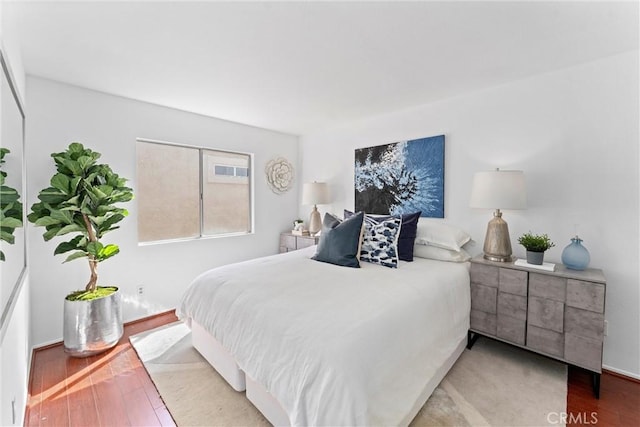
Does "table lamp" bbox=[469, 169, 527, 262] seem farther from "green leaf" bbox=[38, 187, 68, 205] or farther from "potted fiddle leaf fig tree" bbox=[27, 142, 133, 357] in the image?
"green leaf" bbox=[38, 187, 68, 205]

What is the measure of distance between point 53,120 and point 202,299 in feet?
7.01

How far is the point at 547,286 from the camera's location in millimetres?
1969

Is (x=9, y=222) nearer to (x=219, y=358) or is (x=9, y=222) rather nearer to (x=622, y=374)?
(x=219, y=358)

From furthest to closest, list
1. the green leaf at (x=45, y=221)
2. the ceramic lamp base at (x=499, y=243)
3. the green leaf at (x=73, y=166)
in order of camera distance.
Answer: the ceramic lamp base at (x=499, y=243) → the green leaf at (x=73, y=166) → the green leaf at (x=45, y=221)

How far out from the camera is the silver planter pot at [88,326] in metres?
2.21

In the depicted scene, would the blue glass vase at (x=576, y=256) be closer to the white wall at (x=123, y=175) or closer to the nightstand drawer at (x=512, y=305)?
the nightstand drawer at (x=512, y=305)

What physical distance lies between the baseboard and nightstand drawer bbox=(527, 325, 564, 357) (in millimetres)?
558

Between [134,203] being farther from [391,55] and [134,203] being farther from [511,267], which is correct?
[511,267]

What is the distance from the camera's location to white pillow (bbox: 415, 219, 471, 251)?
2.54 meters

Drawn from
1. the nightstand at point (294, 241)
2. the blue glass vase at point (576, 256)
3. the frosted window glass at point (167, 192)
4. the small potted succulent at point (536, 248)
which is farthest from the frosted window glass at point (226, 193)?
the blue glass vase at point (576, 256)

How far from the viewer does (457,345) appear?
2.06 meters

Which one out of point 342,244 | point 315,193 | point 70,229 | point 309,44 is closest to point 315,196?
point 315,193
